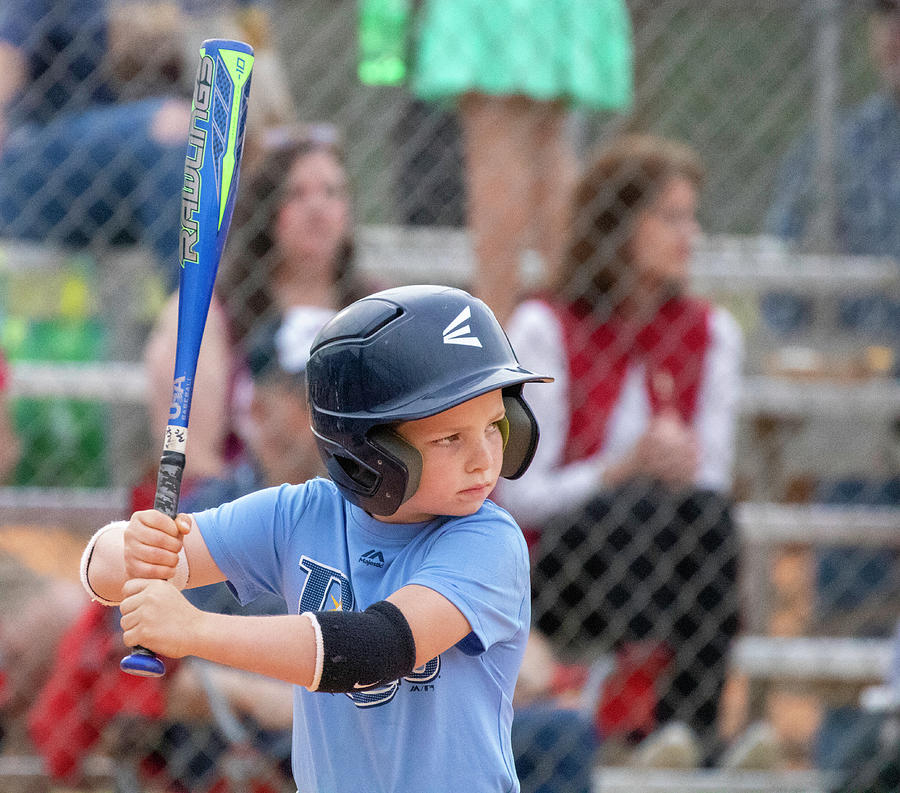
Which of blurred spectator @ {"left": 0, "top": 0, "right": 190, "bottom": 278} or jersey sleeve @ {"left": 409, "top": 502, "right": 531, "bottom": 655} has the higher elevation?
blurred spectator @ {"left": 0, "top": 0, "right": 190, "bottom": 278}

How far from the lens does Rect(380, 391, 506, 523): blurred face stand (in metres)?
1.26

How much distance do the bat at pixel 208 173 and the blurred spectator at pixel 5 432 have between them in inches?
65.3

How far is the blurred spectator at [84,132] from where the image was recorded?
3.05 m

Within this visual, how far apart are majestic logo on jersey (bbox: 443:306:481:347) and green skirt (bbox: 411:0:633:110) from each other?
6.44ft

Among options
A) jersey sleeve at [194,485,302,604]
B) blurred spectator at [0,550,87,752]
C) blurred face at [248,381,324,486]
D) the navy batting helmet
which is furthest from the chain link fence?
the navy batting helmet

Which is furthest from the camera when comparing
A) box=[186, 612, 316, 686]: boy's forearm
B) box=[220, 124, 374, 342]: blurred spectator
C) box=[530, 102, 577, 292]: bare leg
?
box=[530, 102, 577, 292]: bare leg

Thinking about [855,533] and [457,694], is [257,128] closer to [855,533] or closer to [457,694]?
[855,533]

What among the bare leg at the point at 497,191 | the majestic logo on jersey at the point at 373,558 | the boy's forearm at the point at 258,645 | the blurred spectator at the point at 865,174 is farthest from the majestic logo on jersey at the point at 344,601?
the blurred spectator at the point at 865,174

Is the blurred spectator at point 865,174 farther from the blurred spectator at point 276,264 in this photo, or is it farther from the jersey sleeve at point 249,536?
the jersey sleeve at point 249,536

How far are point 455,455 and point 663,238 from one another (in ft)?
6.36

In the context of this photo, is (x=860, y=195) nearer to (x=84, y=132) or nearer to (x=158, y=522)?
(x=84, y=132)

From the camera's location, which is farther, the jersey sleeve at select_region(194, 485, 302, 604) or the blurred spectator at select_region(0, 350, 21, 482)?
the blurred spectator at select_region(0, 350, 21, 482)

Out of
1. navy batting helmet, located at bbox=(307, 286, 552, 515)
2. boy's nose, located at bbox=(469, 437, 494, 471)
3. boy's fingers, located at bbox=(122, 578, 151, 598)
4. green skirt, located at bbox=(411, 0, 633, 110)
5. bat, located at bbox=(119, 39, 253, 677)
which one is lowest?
boy's fingers, located at bbox=(122, 578, 151, 598)

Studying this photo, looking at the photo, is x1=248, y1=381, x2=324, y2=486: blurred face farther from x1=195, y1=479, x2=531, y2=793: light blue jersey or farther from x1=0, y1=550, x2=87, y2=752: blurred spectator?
x1=195, y1=479, x2=531, y2=793: light blue jersey
